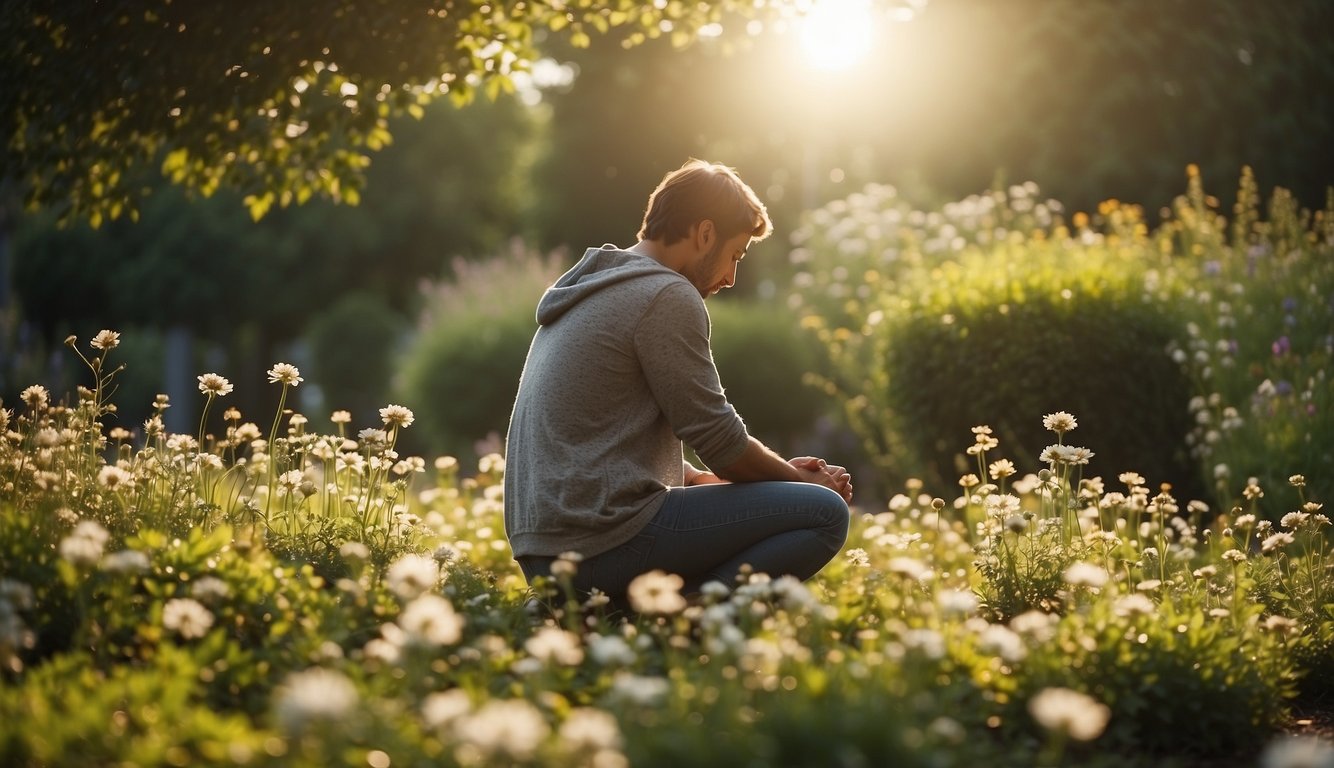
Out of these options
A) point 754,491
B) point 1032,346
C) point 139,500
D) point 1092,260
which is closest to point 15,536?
point 139,500

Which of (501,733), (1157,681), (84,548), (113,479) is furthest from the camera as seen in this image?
(113,479)

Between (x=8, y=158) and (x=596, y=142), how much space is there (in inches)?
677

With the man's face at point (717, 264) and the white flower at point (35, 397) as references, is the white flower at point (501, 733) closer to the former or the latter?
the man's face at point (717, 264)

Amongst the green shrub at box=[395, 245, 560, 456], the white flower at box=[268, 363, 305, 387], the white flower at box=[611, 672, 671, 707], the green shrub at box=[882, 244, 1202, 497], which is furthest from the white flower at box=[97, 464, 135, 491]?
the green shrub at box=[395, 245, 560, 456]

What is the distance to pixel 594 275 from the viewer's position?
3.86 m

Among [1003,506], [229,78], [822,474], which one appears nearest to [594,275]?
[822,474]

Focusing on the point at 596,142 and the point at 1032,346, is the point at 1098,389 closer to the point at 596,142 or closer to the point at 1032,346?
the point at 1032,346

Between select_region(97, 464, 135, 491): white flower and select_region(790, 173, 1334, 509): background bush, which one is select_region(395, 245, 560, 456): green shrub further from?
select_region(97, 464, 135, 491): white flower

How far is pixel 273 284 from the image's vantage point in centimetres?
2847

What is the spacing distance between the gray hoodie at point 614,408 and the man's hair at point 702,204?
0.14 m

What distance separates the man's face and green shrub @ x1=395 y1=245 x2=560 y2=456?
8095 mm

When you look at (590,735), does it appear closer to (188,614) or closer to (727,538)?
(188,614)

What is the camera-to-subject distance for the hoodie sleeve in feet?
12.1

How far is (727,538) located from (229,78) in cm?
349
